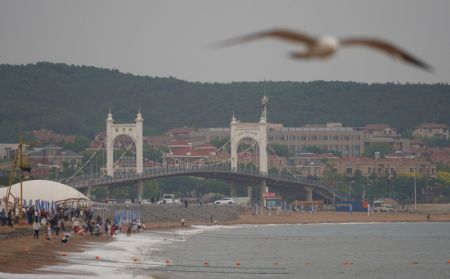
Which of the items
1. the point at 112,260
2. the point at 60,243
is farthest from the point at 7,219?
the point at 112,260

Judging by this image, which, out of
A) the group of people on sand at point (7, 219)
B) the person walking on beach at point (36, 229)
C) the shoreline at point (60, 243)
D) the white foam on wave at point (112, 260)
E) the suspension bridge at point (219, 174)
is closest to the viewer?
the white foam on wave at point (112, 260)

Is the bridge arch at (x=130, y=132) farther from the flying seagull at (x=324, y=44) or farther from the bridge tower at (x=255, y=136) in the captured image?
the flying seagull at (x=324, y=44)

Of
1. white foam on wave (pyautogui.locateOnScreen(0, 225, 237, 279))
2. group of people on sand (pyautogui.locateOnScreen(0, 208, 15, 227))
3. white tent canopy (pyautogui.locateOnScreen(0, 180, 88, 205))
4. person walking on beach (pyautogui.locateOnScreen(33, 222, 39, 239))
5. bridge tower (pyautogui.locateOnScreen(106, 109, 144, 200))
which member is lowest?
white foam on wave (pyautogui.locateOnScreen(0, 225, 237, 279))

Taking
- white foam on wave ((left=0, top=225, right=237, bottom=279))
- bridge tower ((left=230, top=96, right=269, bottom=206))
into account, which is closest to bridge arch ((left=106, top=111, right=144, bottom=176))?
bridge tower ((left=230, top=96, right=269, bottom=206))

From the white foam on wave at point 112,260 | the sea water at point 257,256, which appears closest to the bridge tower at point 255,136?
the sea water at point 257,256

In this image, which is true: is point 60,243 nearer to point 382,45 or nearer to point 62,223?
point 62,223

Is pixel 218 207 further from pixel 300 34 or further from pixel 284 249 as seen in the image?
pixel 300 34

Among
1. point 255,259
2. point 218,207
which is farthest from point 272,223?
point 255,259

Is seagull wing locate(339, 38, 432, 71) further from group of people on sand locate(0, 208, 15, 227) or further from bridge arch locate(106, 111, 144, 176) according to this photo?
bridge arch locate(106, 111, 144, 176)
